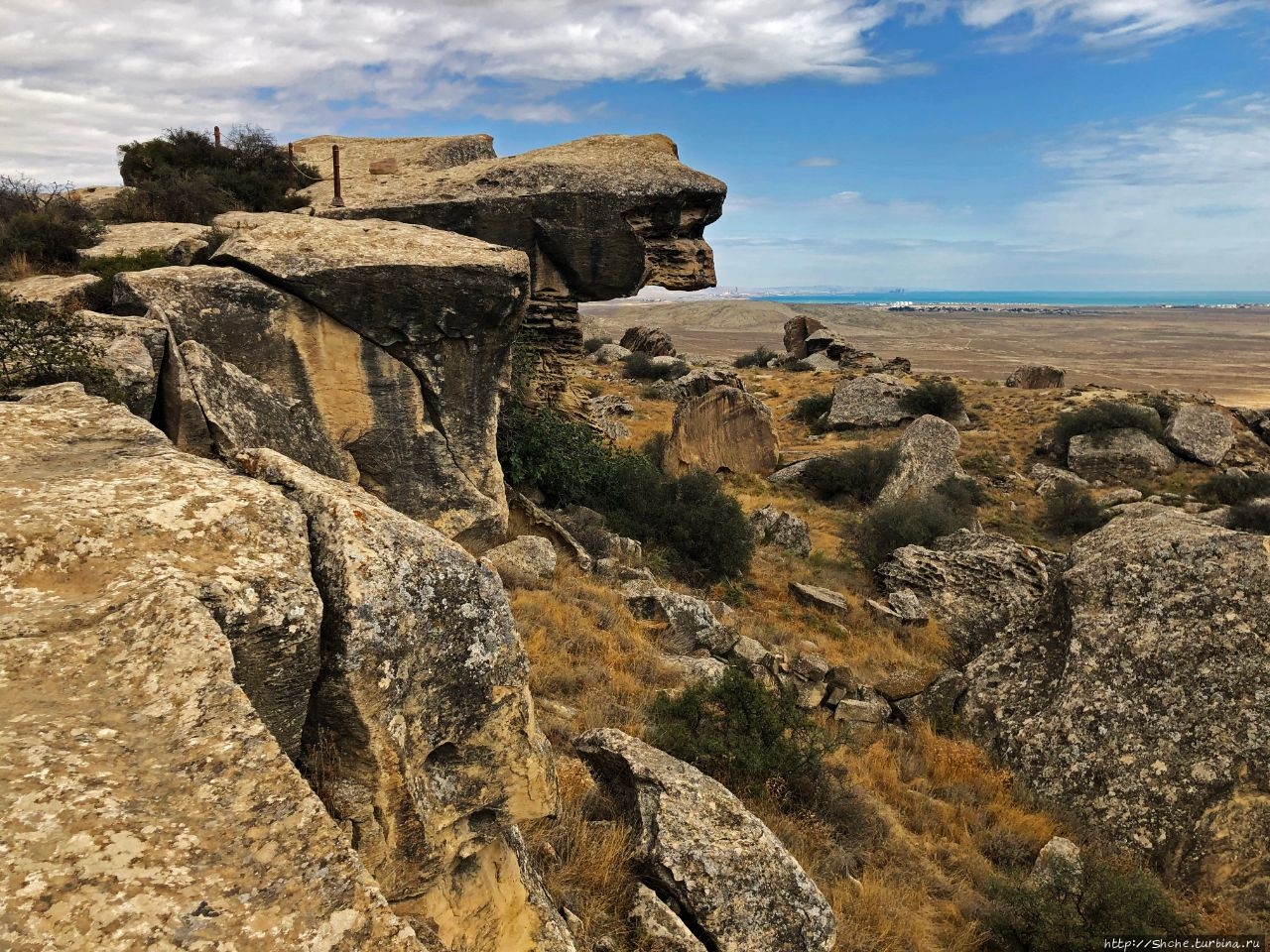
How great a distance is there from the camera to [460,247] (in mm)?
9977

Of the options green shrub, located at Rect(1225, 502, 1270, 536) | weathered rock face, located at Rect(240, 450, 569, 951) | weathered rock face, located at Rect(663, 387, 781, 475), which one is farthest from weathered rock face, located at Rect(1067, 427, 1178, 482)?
weathered rock face, located at Rect(240, 450, 569, 951)

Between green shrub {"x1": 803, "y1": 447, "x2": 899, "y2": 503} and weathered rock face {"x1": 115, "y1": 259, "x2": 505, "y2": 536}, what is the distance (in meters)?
14.0

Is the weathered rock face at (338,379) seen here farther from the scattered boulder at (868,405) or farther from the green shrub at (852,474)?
the scattered boulder at (868,405)

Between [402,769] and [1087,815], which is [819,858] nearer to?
[1087,815]

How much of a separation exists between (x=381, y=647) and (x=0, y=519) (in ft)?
5.15

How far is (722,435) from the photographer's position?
2303cm

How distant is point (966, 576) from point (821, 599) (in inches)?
128

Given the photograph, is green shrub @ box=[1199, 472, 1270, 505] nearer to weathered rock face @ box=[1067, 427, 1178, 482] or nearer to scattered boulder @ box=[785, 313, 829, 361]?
weathered rock face @ box=[1067, 427, 1178, 482]

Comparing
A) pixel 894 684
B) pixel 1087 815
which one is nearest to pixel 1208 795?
pixel 1087 815

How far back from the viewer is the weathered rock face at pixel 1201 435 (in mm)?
25188

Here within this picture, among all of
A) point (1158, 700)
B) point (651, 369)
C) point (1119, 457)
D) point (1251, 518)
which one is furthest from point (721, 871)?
point (651, 369)

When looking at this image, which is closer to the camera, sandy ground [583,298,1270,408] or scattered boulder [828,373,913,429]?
scattered boulder [828,373,913,429]

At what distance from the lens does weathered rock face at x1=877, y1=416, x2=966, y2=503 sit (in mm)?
21625

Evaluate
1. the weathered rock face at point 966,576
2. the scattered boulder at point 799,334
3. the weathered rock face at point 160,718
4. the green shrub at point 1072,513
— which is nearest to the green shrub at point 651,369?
the scattered boulder at point 799,334
